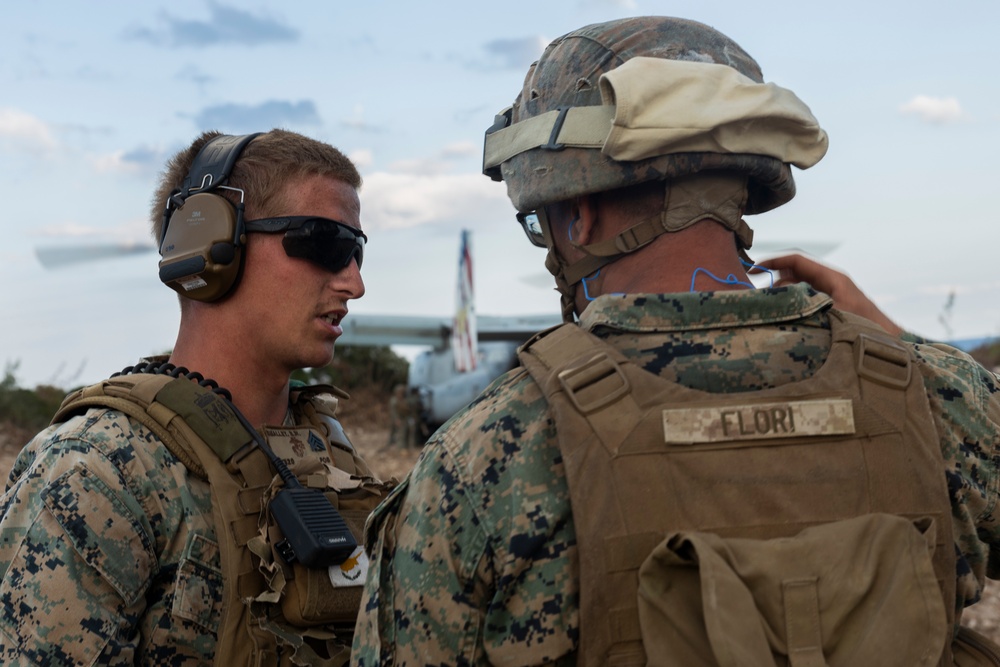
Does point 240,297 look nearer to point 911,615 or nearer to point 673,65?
point 673,65

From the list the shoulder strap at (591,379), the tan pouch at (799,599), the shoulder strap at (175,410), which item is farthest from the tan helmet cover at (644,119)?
the shoulder strap at (175,410)

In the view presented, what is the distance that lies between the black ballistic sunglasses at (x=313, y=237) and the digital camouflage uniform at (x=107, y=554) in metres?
0.72

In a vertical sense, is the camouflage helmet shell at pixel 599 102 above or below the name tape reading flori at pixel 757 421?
above

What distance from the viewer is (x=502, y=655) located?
5.53 feet

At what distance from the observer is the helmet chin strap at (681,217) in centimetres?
199

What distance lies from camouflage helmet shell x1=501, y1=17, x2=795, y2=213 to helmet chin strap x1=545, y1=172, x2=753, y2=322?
0.03 m

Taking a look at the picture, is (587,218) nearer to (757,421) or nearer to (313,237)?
(757,421)

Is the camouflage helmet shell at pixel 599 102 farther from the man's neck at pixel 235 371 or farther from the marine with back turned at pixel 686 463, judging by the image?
the man's neck at pixel 235 371

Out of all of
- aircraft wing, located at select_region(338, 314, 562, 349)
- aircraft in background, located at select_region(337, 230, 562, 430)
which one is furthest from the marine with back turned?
aircraft wing, located at select_region(338, 314, 562, 349)

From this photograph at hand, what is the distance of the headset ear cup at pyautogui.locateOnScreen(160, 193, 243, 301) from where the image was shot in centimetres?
291

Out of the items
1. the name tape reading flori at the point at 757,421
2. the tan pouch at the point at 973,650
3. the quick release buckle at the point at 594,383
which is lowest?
the tan pouch at the point at 973,650

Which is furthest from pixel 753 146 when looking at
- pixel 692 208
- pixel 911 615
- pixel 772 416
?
pixel 911 615

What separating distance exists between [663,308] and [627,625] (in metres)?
0.61

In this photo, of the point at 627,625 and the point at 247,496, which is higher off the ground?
the point at 247,496
